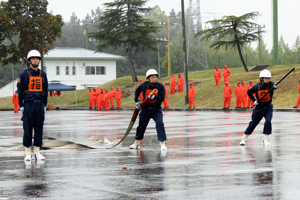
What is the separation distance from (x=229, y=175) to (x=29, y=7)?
3633 cm

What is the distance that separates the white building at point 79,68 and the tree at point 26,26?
32.9 m

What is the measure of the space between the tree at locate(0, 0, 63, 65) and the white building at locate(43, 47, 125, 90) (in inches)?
1294

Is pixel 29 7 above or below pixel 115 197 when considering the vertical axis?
above

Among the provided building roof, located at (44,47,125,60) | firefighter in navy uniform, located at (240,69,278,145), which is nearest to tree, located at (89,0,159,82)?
building roof, located at (44,47,125,60)

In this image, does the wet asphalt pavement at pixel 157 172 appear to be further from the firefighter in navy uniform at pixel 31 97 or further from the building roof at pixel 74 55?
the building roof at pixel 74 55

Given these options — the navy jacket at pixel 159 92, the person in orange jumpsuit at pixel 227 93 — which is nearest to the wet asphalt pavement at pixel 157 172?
the navy jacket at pixel 159 92

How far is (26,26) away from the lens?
4103 centimetres

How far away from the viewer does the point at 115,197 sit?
20.1 feet

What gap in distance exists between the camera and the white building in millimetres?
75625

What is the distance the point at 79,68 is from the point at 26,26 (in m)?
35.4

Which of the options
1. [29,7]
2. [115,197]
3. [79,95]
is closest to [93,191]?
[115,197]

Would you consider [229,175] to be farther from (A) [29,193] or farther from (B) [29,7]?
(B) [29,7]

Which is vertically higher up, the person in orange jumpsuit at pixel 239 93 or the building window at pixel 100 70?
the building window at pixel 100 70

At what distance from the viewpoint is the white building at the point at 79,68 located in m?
75.6
